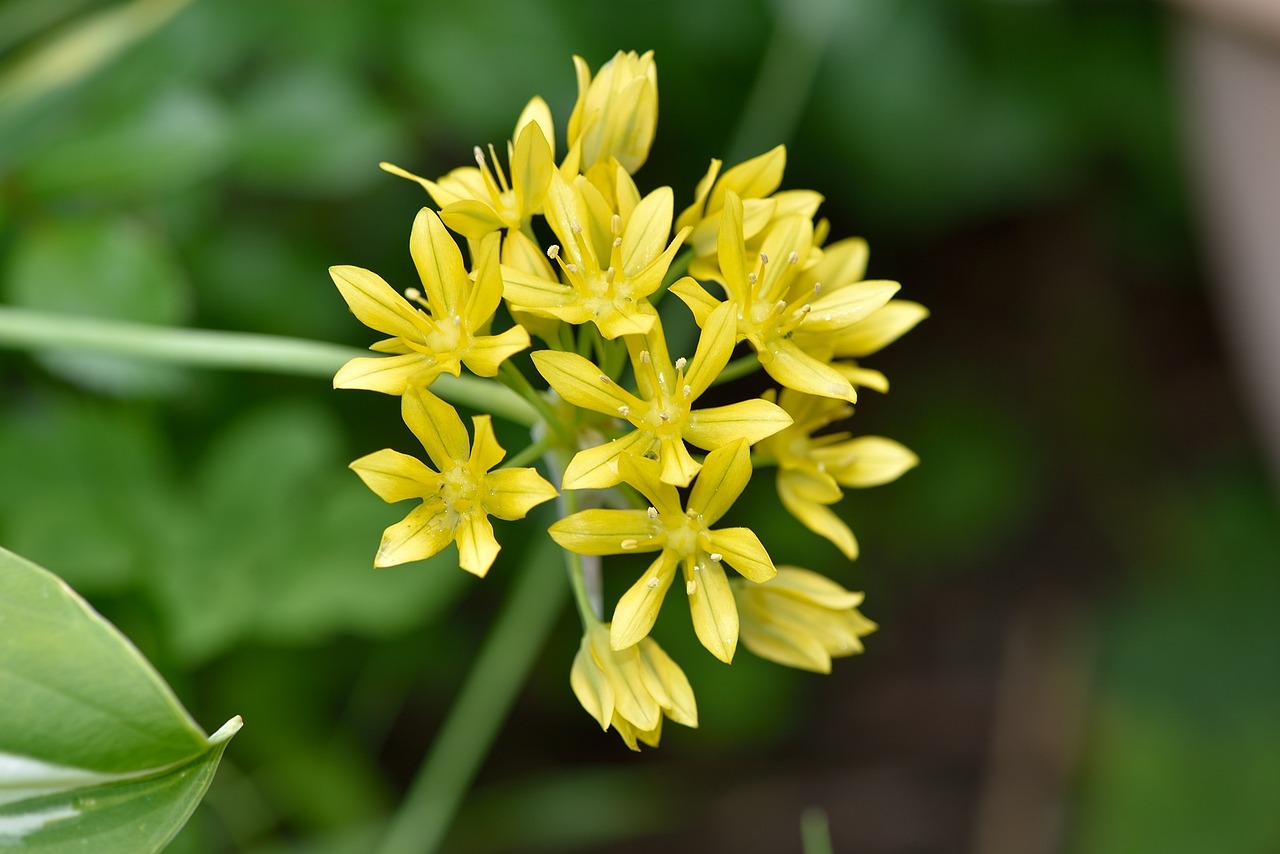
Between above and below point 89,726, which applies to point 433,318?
above

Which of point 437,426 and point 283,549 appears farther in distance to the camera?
point 283,549

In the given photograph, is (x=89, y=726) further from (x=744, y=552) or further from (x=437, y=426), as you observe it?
(x=744, y=552)

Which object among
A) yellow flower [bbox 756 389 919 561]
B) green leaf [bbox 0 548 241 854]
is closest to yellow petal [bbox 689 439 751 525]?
yellow flower [bbox 756 389 919 561]

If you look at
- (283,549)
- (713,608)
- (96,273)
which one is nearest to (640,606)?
(713,608)

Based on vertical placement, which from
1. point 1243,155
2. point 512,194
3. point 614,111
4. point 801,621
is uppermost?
point 1243,155

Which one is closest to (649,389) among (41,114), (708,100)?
(41,114)

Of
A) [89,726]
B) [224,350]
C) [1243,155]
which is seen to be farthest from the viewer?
[1243,155]
